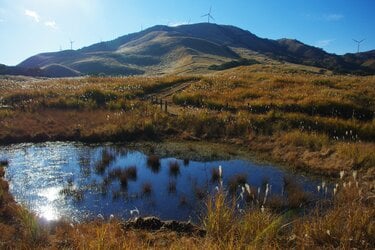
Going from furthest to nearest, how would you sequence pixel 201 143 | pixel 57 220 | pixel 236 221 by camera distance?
pixel 201 143
pixel 57 220
pixel 236 221

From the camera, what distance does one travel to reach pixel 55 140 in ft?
78.8

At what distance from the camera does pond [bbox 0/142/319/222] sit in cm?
1283

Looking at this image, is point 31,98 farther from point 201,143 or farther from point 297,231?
point 297,231

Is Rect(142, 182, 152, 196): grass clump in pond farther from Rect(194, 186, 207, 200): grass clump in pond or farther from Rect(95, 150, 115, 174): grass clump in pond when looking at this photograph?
Rect(95, 150, 115, 174): grass clump in pond

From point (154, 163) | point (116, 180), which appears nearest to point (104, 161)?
point (154, 163)

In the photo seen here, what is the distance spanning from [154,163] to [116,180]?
308cm

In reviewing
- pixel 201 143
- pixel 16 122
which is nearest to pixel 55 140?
pixel 16 122

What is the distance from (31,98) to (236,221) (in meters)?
30.1

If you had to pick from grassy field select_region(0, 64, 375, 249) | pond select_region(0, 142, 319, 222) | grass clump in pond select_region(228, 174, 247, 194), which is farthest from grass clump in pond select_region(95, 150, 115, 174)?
grass clump in pond select_region(228, 174, 247, 194)

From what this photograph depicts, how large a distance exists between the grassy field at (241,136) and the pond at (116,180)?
118 centimetres

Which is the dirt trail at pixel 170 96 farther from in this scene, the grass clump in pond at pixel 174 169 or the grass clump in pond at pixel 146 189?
the grass clump in pond at pixel 146 189

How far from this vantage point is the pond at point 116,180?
12828 mm

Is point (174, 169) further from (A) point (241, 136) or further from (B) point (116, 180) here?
(A) point (241, 136)

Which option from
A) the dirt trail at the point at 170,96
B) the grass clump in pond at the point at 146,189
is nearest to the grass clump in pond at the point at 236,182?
the grass clump in pond at the point at 146,189
